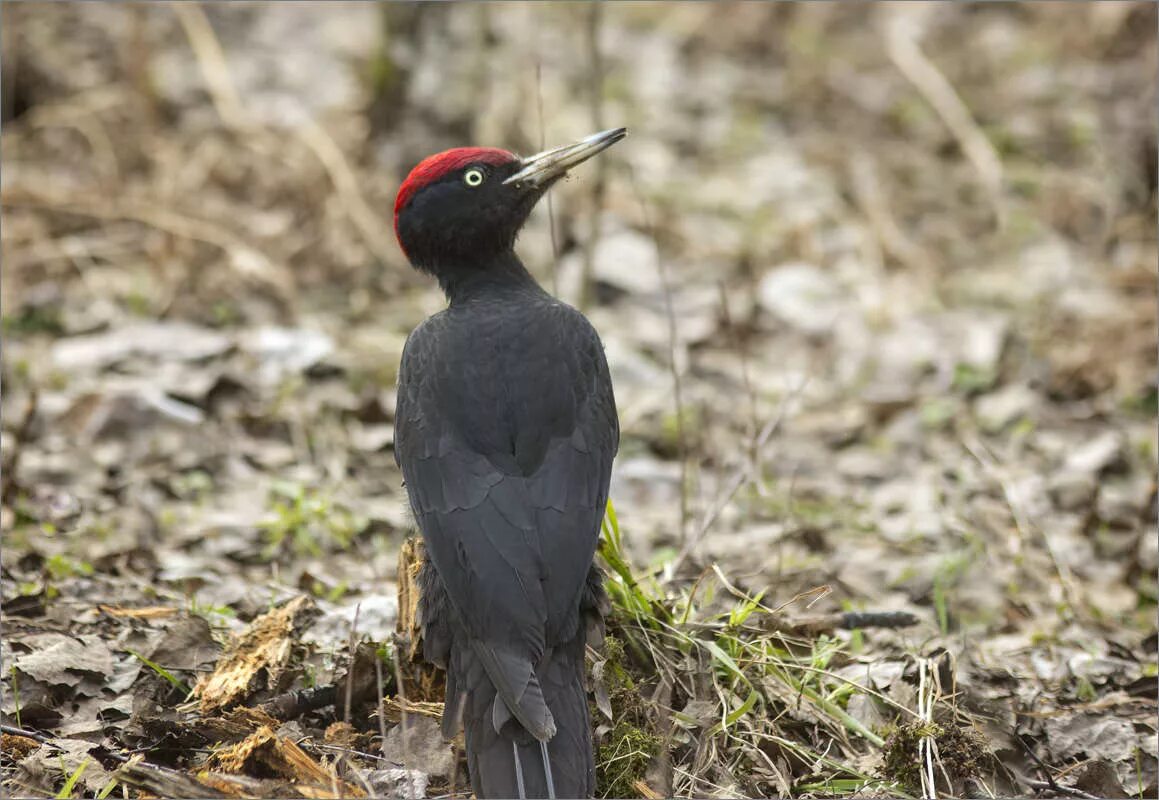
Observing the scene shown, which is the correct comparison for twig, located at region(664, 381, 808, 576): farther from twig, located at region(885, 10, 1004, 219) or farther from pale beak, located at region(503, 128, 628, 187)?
twig, located at region(885, 10, 1004, 219)

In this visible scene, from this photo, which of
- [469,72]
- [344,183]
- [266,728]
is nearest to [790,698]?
[266,728]

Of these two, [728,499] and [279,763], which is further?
[728,499]

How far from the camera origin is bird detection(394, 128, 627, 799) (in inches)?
126

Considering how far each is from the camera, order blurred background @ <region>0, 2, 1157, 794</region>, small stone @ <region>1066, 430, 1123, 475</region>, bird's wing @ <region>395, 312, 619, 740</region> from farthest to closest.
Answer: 1. small stone @ <region>1066, 430, 1123, 475</region>
2. blurred background @ <region>0, 2, 1157, 794</region>
3. bird's wing @ <region>395, 312, 619, 740</region>

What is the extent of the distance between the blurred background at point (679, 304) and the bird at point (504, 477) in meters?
0.36

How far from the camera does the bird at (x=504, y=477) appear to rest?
3.20 metres

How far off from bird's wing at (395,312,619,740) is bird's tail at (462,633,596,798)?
65 millimetres

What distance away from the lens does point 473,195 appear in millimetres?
4203

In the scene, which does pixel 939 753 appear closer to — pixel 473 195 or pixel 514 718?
pixel 514 718

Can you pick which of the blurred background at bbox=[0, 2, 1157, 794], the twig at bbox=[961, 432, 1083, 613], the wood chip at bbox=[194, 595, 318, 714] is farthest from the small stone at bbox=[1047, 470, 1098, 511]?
the wood chip at bbox=[194, 595, 318, 714]

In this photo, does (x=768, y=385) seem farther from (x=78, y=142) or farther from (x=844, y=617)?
(x=78, y=142)

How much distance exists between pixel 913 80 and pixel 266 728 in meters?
7.29

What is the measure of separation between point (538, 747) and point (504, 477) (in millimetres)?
710

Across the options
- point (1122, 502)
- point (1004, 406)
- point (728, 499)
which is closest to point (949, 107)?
point (1004, 406)
